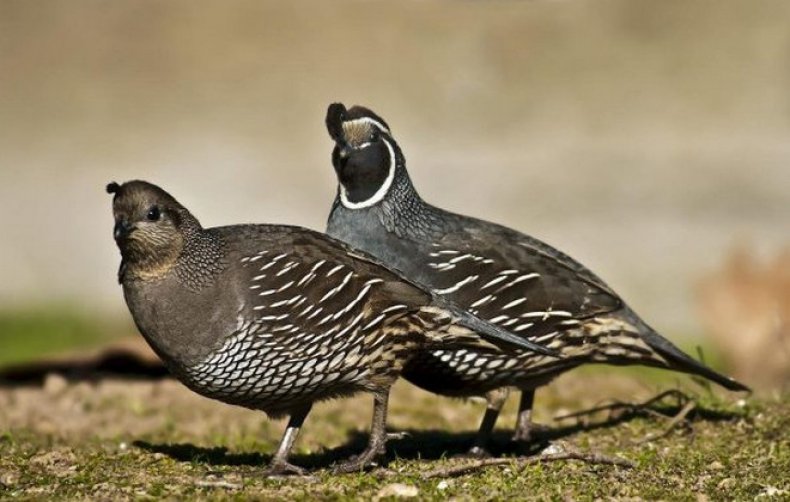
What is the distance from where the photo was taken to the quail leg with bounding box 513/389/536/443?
8.18 m

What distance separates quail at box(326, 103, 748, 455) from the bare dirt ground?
33 cm

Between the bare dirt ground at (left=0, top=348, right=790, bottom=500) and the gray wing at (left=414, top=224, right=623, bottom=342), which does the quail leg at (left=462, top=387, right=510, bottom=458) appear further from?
the gray wing at (left=414, top=224, right=623, bottom=342)

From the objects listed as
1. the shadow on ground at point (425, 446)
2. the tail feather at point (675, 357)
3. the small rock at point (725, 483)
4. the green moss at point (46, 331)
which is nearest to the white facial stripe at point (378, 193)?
the shadow on ground at point (425, 446)

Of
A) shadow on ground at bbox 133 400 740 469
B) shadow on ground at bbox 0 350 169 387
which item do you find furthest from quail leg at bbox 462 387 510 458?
shadow on ground at bbox 0 350 169 387

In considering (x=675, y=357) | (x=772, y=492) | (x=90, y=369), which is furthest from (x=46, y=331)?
(x=772, y=492)

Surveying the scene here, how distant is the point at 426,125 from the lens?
1831cm

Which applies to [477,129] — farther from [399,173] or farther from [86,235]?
[399,173]

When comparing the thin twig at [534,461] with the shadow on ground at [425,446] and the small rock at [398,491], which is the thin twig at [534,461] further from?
the shadow on ground at [425,446]

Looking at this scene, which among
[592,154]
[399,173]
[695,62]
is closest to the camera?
[399,173]

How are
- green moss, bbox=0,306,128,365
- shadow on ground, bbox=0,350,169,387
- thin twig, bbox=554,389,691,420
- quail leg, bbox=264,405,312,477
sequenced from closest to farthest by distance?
quail leg, bbox=264,405,312,477, thin twig, bbox=554,389,691,420, shadow on ground, bbox=0,350,169,387, green moss, bbox=0,306,128,365

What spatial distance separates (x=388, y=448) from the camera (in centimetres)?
793

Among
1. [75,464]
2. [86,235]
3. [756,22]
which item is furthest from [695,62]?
[75,464]

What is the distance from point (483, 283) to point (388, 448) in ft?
3.03

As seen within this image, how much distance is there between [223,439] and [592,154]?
9.89 meters
